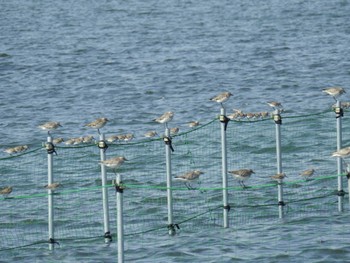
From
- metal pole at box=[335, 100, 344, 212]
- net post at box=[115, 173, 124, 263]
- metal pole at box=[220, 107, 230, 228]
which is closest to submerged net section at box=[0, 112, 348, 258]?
metal pole at box=[220, 107, 230, 228]

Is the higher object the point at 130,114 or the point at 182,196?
the point at 130,114

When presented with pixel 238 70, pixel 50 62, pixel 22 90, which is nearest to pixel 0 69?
pixel 50 62

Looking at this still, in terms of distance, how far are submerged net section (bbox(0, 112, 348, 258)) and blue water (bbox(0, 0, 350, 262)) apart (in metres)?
1.12

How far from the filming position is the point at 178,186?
27.7 metres

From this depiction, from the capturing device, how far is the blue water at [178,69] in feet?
73.1

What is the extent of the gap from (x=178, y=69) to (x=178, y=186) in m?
24.1

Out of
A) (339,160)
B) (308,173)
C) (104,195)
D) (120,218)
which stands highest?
(339,160)

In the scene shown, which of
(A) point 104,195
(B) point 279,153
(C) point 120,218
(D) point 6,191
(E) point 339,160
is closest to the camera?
(C) point 120,218

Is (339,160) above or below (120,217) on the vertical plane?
above

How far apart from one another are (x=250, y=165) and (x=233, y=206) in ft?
17.2

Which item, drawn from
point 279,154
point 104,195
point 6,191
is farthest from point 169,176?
point 6,191

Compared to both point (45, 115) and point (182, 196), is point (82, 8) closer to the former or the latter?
point (45, 115)

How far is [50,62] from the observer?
182 ft

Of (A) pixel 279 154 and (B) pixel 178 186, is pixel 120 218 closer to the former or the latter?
(A) pixel 279 154
